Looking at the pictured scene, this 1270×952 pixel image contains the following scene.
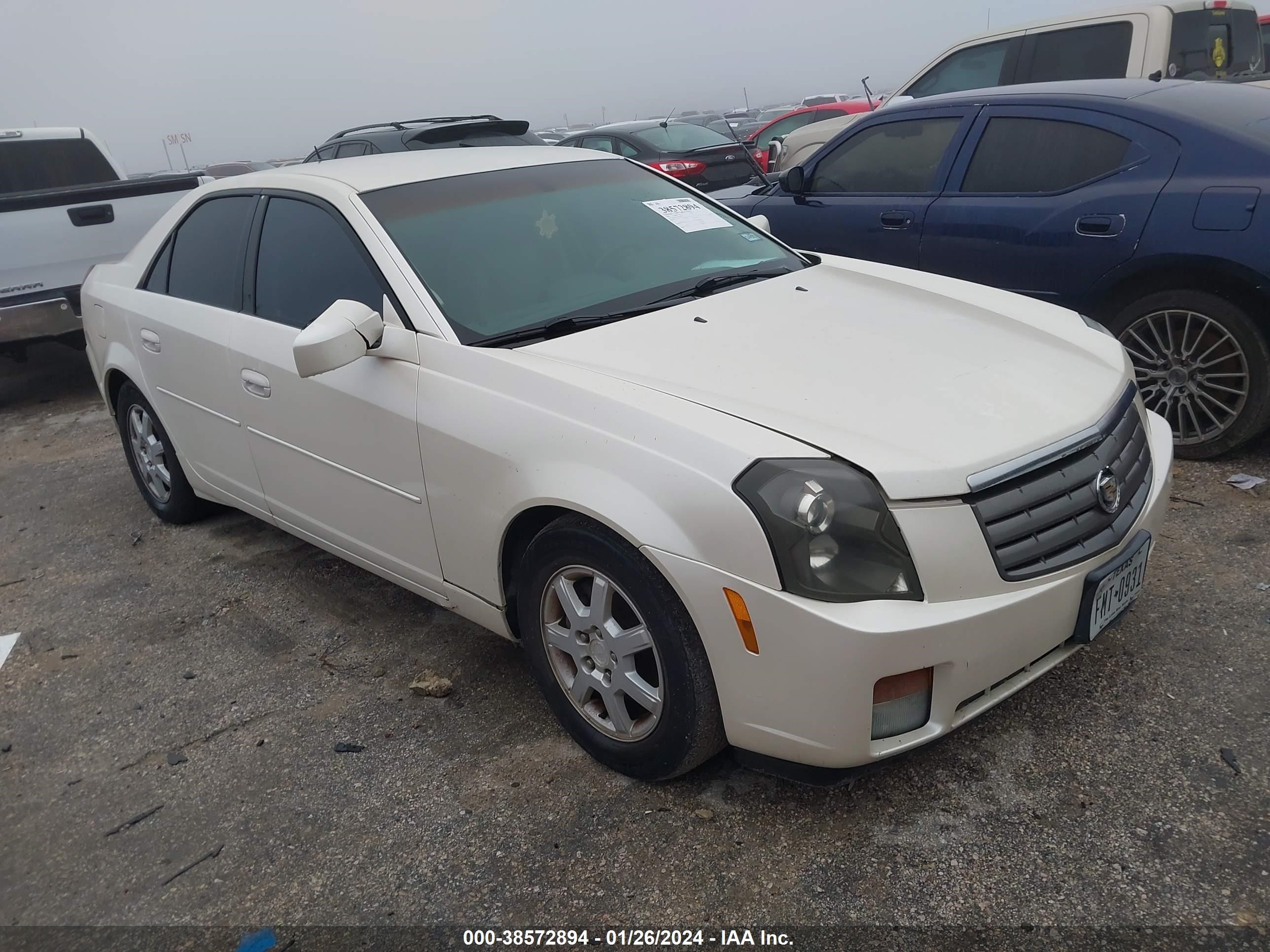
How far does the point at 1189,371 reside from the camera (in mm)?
4141

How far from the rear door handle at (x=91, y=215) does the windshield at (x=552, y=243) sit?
14.7ft

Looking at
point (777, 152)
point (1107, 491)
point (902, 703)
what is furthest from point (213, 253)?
point (777, 152)

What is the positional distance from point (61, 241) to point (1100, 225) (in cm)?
620

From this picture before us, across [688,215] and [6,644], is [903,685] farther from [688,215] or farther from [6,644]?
[6,644]

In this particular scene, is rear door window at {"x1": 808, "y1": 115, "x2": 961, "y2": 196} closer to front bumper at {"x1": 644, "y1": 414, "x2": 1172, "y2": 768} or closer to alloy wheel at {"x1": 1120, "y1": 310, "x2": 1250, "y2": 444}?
alloy wheel at {"x1": 1120, "y1": 310, "x2": 1250, "y2": 444}

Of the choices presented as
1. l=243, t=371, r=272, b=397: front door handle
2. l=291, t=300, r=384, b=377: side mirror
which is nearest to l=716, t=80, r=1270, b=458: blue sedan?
l=291, t=300, r=384, b=377: side mirror

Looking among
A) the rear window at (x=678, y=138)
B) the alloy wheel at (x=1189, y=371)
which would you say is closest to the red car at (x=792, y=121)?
the rear window at (x=678, y=138)

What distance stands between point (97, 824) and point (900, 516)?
2266 millimetres

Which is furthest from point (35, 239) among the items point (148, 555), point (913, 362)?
point (913, 362)

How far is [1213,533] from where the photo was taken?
366cm

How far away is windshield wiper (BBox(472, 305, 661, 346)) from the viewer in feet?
9.48

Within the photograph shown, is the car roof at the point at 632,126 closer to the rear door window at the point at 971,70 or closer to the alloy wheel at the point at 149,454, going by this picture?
the rear door window at the point at 971,70

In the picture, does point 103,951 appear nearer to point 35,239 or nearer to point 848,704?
point 848,704

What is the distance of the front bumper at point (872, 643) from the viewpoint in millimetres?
2131
